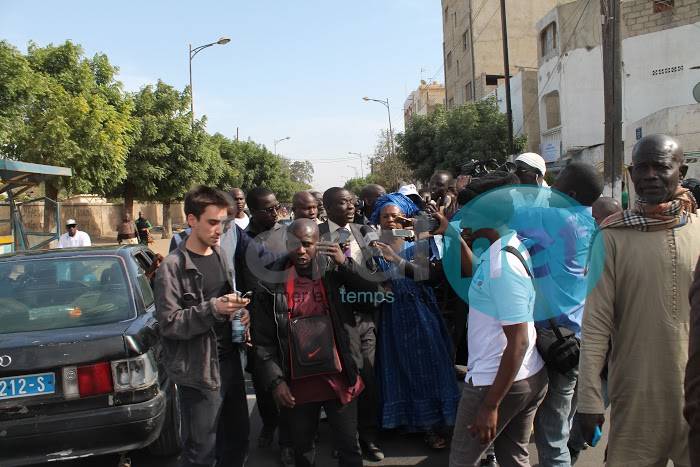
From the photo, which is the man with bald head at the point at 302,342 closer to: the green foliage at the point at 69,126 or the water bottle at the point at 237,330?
the water bottle at the point at 237,330

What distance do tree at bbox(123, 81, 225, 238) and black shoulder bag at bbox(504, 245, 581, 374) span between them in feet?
76.0

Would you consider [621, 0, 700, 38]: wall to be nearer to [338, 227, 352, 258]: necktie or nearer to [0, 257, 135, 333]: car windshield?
[338, 227, 352, 258]: necktie

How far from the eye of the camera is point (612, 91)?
945cm

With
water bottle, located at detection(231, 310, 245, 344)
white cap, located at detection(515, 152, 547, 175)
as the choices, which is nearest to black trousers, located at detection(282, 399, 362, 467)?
water bottle, located at detection(231, 310, 245, 344)

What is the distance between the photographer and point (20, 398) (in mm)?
3064

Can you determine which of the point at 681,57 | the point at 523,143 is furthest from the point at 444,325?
the point at 523,143

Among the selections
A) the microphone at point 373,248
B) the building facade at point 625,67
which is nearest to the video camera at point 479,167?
the microphone at point 373,248

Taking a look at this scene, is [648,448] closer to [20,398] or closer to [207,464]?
[207,464]

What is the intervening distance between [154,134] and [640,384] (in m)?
24.4

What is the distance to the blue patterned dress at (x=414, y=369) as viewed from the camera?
379 centimetres

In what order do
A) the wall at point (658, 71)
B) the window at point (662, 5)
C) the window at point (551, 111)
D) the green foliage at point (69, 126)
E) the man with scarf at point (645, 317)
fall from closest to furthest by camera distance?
the man with scarf at point (645, 317), the green foliage at point (69, 126), the wall at point (658, 71), the window at point (662, 5), the window at point (551, 111)

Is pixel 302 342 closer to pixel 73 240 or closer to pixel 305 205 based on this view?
pixel 305 205

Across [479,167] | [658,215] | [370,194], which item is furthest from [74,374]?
[479,167]

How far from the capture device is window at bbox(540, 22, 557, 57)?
2062cm
